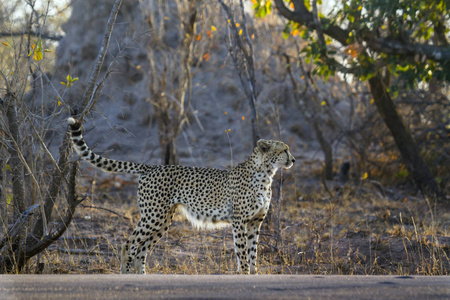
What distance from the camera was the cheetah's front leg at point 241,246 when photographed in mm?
5801

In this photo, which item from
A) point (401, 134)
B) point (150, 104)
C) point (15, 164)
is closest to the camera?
point (15, 164)

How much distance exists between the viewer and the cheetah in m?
5.95

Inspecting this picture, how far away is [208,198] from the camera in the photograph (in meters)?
6.18

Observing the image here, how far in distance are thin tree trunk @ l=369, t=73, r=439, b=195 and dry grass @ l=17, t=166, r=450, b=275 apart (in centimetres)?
105

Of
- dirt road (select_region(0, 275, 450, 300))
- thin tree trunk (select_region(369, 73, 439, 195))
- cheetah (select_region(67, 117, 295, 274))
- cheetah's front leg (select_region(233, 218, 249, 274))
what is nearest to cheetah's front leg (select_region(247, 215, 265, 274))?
cheetah (select_region(67, 117, 295, 274))

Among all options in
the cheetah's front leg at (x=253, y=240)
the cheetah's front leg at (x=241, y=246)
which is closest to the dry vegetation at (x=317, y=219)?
the cheetah's front leg at (x=253, y=240)

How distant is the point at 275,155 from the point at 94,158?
6.01 feet

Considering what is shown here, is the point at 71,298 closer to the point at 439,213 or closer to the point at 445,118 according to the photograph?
the point at 439,213

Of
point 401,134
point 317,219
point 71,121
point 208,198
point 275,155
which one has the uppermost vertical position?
point 401,134

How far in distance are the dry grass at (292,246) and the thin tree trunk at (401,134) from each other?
1.05 m

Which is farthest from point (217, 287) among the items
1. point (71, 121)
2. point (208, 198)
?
point (208, 198)

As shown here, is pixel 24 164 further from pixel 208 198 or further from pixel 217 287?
pixel 217 287

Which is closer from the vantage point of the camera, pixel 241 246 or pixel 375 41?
pixel 241 246

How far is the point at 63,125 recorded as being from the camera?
574 cm
